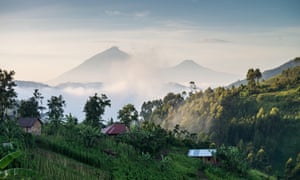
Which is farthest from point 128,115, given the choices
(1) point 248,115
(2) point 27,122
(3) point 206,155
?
(1) point 248,115

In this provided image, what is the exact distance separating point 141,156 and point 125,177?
3.58 m

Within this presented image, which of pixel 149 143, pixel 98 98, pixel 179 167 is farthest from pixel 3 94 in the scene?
pixel 179 167

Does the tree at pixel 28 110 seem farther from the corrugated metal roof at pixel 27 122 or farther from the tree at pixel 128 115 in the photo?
the tree at pixel 128 115

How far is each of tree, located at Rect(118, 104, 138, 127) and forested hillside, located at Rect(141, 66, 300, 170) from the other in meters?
7.91

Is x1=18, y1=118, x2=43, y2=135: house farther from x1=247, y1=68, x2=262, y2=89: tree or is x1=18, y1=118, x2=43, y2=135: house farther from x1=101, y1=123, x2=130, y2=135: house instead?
x1=247, y1=68, x2=262, y2=89: tree

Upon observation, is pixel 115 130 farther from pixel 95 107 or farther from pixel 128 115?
pixel 128 115

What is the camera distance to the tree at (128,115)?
1526 inches

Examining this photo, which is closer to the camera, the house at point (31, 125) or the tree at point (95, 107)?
the house at point (31, 125)

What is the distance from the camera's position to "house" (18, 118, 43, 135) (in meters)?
30.0

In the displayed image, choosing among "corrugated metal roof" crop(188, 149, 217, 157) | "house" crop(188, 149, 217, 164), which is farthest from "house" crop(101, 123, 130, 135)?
"house" crop(188, 149, 217, 164)

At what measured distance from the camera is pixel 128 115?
3912 centimetres

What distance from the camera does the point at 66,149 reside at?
2359 centimetres

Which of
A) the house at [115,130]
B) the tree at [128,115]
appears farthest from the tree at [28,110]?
the tree at [128,115]

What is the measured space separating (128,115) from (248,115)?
22298 mm
